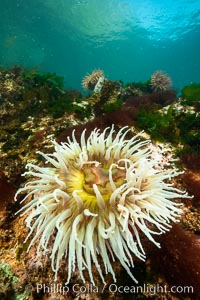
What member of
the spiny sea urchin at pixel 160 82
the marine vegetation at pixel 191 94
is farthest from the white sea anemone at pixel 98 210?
the spiny sea urchin at pixel 160 82

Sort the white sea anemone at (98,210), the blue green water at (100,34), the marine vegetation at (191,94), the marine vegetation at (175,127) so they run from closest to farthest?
the white sea anemone at (98,210) < the marine vegetation at (175,127) < the marine vegetation at (191,94) < the blue green water at (100,34)

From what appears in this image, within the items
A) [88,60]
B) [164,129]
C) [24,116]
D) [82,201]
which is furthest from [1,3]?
[88,60]

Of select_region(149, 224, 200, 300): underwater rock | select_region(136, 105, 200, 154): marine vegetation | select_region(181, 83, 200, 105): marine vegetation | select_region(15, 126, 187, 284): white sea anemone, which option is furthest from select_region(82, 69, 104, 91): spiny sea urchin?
select_region(149, 224, 200, 300): underwater rock

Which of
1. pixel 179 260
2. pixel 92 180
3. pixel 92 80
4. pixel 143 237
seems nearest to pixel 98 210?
pixel 92 180

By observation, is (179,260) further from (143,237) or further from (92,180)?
(92,180)

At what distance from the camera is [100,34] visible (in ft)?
207

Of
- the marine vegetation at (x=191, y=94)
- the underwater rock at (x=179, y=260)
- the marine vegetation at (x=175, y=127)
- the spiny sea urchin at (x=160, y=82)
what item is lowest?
the underwater rock at (x=179, y=260)

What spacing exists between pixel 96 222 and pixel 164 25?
66738 mm

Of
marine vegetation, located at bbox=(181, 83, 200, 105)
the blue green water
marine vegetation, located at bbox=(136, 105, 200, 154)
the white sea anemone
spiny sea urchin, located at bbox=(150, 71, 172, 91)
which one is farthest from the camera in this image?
the blue green water

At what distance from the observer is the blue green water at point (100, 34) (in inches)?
1741

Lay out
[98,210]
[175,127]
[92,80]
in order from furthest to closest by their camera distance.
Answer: [92,80], [175,127], [98,210]

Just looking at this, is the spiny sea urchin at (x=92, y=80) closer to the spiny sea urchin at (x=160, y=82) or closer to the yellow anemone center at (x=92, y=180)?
the spiny sea urchin at (x=160, y=82)

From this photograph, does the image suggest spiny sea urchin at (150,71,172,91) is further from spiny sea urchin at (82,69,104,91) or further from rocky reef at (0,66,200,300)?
rocky reef at (0,66,200,300)

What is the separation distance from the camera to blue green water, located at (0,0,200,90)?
44219 millimetres
